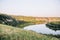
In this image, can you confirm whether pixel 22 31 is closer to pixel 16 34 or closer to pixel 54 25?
pixel 16 34

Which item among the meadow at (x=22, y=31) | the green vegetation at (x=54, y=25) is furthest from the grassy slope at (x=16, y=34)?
the green vegetation at (x=54, y=25)

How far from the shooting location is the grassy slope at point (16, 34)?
192cm

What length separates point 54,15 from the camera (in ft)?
7.06

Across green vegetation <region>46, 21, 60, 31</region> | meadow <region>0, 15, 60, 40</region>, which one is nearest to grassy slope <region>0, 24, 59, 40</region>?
meadow <region>0, 15, 60, 40</region>

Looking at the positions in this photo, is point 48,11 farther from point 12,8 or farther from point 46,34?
point 12,8

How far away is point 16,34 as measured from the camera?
1.95 meters

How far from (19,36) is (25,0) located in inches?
21.6

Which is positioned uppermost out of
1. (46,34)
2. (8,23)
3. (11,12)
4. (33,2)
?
(33,2)

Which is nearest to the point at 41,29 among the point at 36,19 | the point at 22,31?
the point at 36,19

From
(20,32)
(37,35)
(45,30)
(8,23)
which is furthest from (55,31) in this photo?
(8,23)

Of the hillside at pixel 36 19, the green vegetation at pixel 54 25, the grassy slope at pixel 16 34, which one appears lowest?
the grassy slope at pixel 16 34

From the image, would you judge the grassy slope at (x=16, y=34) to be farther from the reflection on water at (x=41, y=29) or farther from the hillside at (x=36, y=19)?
the hillside at (x=36, y=19)

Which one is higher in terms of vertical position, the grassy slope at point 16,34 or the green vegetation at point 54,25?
the green vegetation at point 54,25

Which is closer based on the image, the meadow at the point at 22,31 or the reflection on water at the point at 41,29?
the meadow at the point at 22,31
